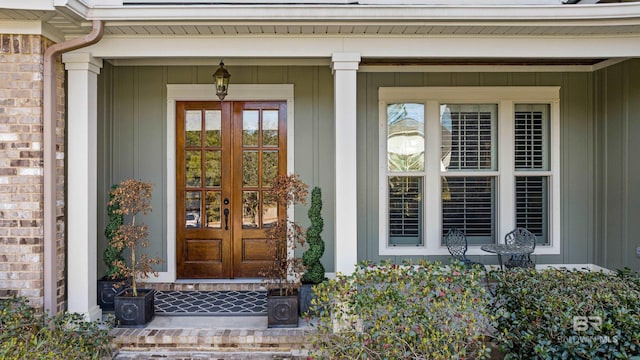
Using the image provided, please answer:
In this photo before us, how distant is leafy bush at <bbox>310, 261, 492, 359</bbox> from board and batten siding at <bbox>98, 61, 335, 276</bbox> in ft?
6.44

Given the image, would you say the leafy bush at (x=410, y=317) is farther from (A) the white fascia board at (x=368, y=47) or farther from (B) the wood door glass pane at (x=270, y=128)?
(B) the wood door glass pane at (x=270, y=128)

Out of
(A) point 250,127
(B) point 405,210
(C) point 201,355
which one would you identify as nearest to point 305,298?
(C) point 201,355

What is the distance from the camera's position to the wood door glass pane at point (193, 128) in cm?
517

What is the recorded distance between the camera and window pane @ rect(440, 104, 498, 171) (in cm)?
522

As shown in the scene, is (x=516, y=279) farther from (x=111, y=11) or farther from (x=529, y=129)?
(x=111, y=11)

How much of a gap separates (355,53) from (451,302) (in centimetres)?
229

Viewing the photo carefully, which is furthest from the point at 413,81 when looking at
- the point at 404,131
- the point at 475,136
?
the point at 475,136

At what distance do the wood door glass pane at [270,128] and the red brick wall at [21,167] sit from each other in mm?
2317

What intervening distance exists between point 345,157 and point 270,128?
1.62 meters

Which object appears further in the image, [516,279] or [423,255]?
[423,255]

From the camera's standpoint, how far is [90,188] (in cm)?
392

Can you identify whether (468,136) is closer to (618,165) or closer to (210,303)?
(618,165)

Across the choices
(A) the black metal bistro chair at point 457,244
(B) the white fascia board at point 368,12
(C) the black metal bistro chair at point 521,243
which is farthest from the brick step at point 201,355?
(B) the white fascia board at point 368,12

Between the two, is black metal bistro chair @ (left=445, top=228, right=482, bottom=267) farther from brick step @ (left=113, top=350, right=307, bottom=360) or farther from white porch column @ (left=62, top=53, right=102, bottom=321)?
white porch column @ (left=62, top=53, right=102, bottom=321)
